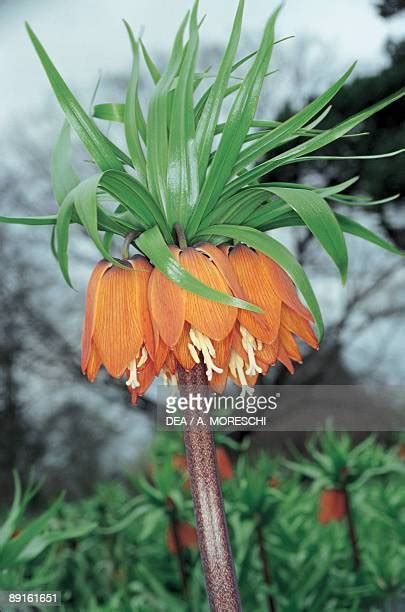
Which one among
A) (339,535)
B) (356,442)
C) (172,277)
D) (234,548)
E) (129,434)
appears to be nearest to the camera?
(172,277)

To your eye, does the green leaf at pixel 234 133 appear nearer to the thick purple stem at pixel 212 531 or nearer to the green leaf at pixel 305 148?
the green leaf at pixel 305 148

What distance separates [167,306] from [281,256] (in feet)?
0.30

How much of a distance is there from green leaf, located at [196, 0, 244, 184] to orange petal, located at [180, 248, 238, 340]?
69 mm

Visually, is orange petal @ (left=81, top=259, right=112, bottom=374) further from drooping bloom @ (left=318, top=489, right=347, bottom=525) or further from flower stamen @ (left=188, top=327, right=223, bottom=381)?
drooping bloom @ (left=318, top=489, right=347, bottom=525)

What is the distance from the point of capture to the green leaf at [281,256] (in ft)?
1.97

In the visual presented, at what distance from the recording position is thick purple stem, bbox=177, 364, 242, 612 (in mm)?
587

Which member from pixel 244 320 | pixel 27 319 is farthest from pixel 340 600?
pixel 27 319

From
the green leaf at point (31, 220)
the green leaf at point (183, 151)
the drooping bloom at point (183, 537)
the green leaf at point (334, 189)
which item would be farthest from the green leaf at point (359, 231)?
the drooping bloom at point (183, 537)

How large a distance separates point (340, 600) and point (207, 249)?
86 cm

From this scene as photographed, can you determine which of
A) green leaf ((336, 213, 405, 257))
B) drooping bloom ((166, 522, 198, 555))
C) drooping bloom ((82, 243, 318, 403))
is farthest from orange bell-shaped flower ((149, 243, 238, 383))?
drooping bloom ((166, 522, 198, 555))

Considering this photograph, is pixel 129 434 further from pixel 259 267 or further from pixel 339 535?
pixel 259 267

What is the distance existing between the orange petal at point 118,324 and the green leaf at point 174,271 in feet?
0.12

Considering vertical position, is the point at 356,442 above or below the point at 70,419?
below

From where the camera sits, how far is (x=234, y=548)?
1.31 metres
